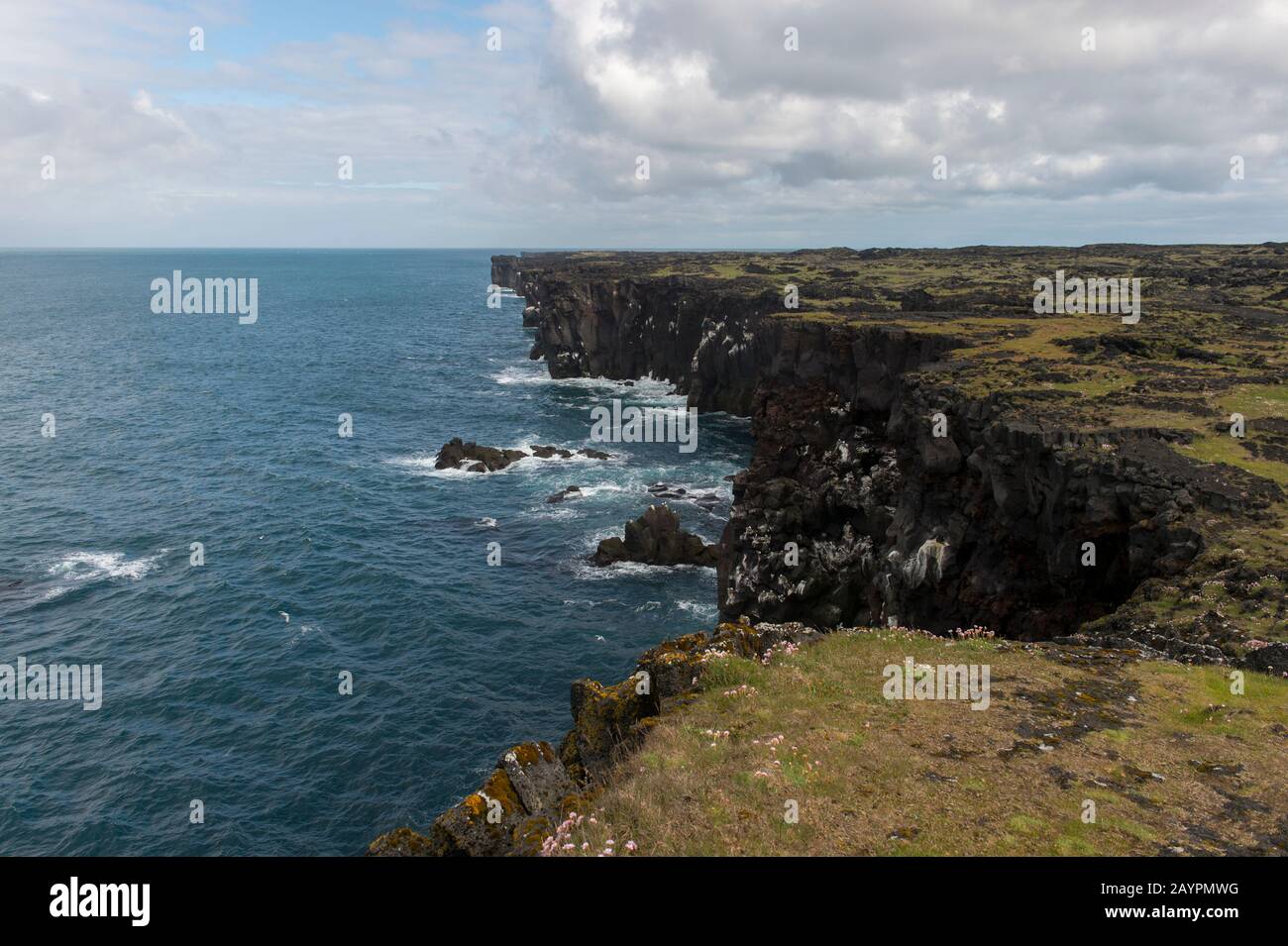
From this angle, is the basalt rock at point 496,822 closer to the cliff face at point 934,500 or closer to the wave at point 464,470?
the cliff face at point 934,500

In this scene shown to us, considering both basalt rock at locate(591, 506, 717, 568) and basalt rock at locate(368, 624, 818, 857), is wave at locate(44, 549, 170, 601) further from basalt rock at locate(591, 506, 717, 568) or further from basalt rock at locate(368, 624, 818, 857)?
basalt rock at locate(368, 624, 818, 857)

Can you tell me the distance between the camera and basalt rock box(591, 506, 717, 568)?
62.1m

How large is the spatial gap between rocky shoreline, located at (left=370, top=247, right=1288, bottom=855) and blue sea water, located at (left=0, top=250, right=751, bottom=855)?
10.6 m

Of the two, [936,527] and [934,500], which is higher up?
[934,500]

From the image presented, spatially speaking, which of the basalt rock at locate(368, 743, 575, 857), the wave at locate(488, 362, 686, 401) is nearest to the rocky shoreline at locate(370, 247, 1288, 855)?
the basalt rock at locate(368, 743, 575, 857)

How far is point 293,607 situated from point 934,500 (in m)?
43.3

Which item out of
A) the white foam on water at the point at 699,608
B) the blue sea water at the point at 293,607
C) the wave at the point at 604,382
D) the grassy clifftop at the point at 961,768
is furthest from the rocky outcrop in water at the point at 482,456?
the grassy clifftop at the point at 961,768

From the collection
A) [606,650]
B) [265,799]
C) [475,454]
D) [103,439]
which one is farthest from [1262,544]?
[103,439]

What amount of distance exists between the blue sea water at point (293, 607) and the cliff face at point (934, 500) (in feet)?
28.9

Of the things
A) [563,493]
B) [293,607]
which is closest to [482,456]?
→ [563,493]

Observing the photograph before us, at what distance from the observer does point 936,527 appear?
4000cm

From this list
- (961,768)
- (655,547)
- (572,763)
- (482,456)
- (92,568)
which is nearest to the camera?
(961,768)

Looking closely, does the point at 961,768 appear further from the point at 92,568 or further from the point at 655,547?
the point at 92,568

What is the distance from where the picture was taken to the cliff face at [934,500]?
90.9 ft
